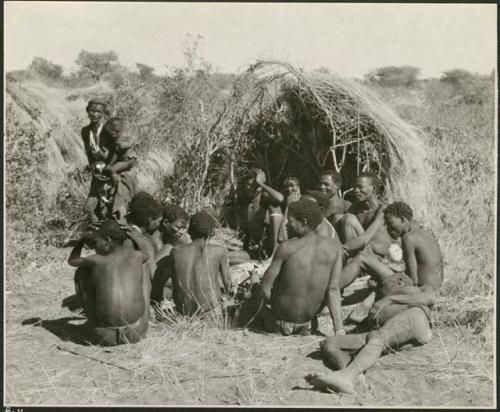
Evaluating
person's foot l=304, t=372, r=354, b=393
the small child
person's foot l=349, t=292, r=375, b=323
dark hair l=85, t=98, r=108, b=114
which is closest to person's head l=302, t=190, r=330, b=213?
person's foot l=349, t=292, r=375, b=323

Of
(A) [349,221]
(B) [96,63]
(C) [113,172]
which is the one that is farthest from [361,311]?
(B) [96,63]

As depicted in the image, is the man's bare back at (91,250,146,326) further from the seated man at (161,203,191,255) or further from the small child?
the small child

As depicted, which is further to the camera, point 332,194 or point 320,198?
point 332,194

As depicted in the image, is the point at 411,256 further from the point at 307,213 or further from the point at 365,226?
the point at 365,226

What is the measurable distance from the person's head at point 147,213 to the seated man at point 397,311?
1892mm

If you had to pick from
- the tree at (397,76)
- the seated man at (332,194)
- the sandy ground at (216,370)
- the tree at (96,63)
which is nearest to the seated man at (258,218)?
the seated man at (332,194)

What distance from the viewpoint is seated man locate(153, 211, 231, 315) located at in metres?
4.95

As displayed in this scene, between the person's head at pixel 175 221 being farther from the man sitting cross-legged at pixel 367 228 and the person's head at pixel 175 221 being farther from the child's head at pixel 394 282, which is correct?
the child's head at pixel 394 282

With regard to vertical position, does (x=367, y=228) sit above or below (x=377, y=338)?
above

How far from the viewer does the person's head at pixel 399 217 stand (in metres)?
5.07

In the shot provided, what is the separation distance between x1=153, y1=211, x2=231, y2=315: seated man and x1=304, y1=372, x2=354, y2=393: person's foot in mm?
1174

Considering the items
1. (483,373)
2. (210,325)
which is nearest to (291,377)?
(210,325)

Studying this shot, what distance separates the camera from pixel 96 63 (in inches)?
757

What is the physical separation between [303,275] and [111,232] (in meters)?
1.35
